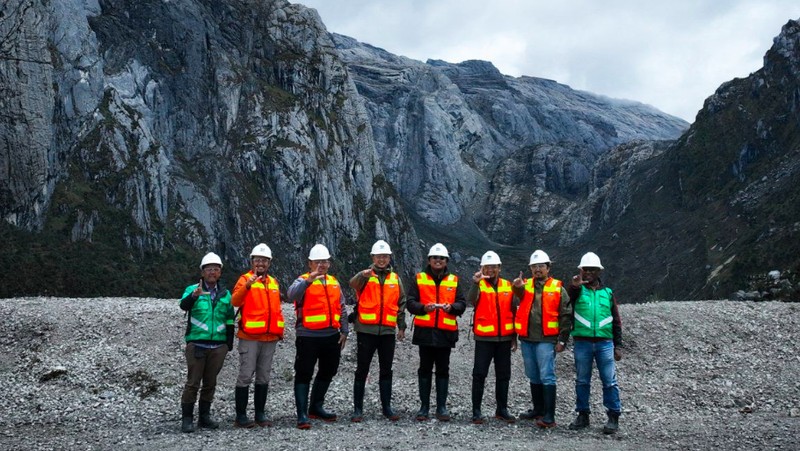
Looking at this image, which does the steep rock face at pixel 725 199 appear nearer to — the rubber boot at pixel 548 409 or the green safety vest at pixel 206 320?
the rubber boot at pixel 548 409

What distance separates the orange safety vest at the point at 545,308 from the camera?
9109 millimetres

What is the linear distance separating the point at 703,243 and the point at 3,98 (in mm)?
75351

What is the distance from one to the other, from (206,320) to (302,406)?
5.81ft

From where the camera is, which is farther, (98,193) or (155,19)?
(155,19)

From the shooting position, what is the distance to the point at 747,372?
1341cm

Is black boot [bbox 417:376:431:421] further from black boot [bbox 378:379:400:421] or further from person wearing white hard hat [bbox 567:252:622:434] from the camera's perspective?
person wearing white hard hat [bbox 567:252:622:434]

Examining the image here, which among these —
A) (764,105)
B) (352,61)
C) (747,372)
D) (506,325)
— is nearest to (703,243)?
(764,105)

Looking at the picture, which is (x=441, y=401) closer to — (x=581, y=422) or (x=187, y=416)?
(x=581, y=422)

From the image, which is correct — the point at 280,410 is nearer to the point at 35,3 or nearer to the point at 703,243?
the point at 35,3

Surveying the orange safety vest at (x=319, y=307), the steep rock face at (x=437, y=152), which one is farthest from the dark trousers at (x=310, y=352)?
the steep rock face at (x=437, y=152)

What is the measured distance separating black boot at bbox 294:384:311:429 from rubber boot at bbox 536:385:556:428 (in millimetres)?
3247

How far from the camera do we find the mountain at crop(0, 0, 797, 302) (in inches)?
2372

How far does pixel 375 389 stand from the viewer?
37.9ft

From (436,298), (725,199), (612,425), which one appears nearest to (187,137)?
(725,199)
